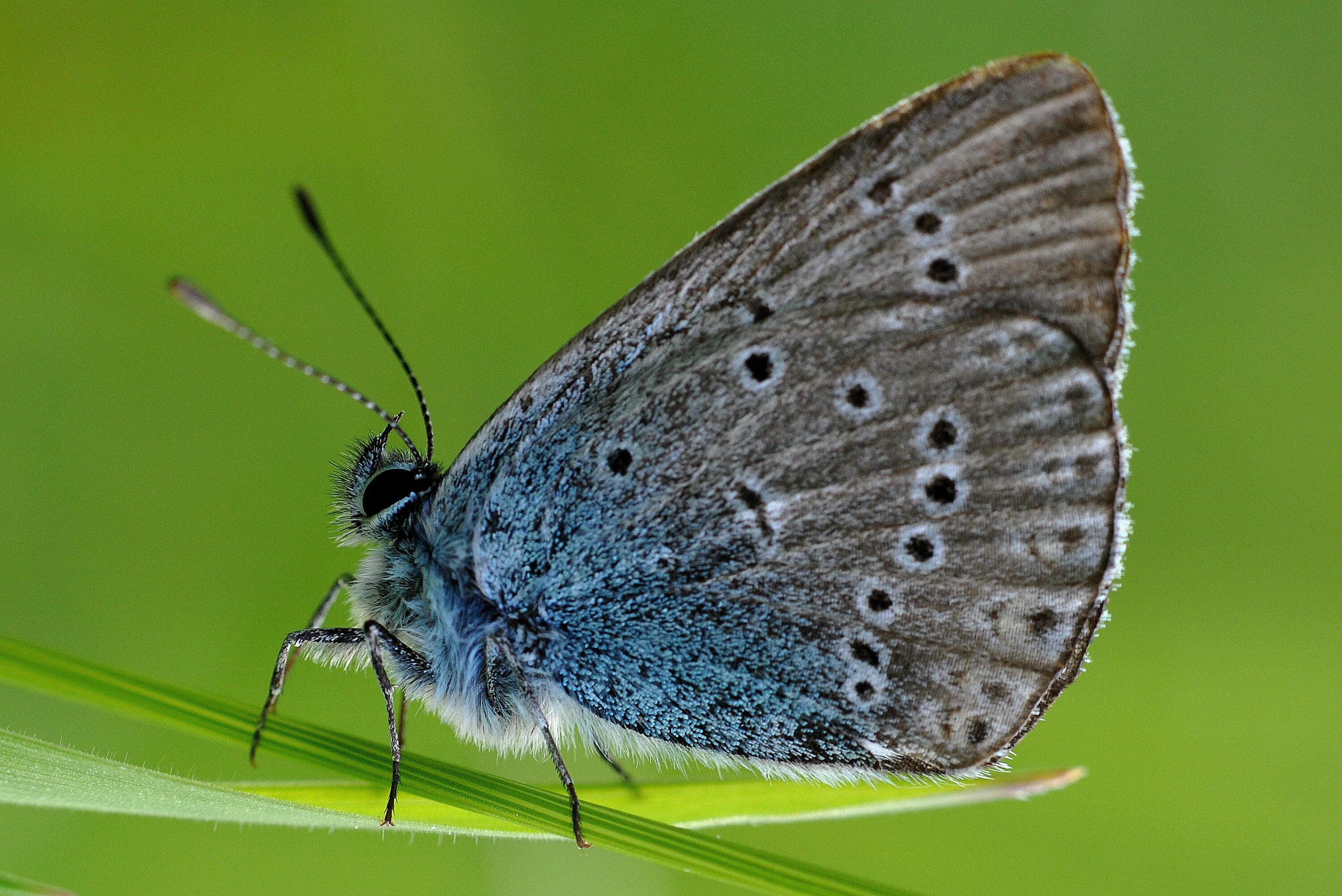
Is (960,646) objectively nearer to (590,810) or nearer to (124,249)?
(590,810)

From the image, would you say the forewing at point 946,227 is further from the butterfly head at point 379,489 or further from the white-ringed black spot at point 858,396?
the butterfly head at point 379,489

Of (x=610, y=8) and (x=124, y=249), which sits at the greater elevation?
(x=610, y=8)

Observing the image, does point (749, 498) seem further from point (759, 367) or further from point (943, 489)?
point (943, 489)

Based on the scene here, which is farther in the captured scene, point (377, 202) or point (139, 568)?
point (377, 202)

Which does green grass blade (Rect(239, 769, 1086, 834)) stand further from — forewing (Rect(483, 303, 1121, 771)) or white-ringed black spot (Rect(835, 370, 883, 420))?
white-ringed black spot (Rect(835, 370, 883, 420))

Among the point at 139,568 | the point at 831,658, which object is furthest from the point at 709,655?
the point at 139,568

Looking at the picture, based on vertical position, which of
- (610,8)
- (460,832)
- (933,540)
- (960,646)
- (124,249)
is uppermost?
(610,8)

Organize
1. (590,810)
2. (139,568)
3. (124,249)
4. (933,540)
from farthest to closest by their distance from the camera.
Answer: (124,249), (139,568), (933,540), (590,810)
